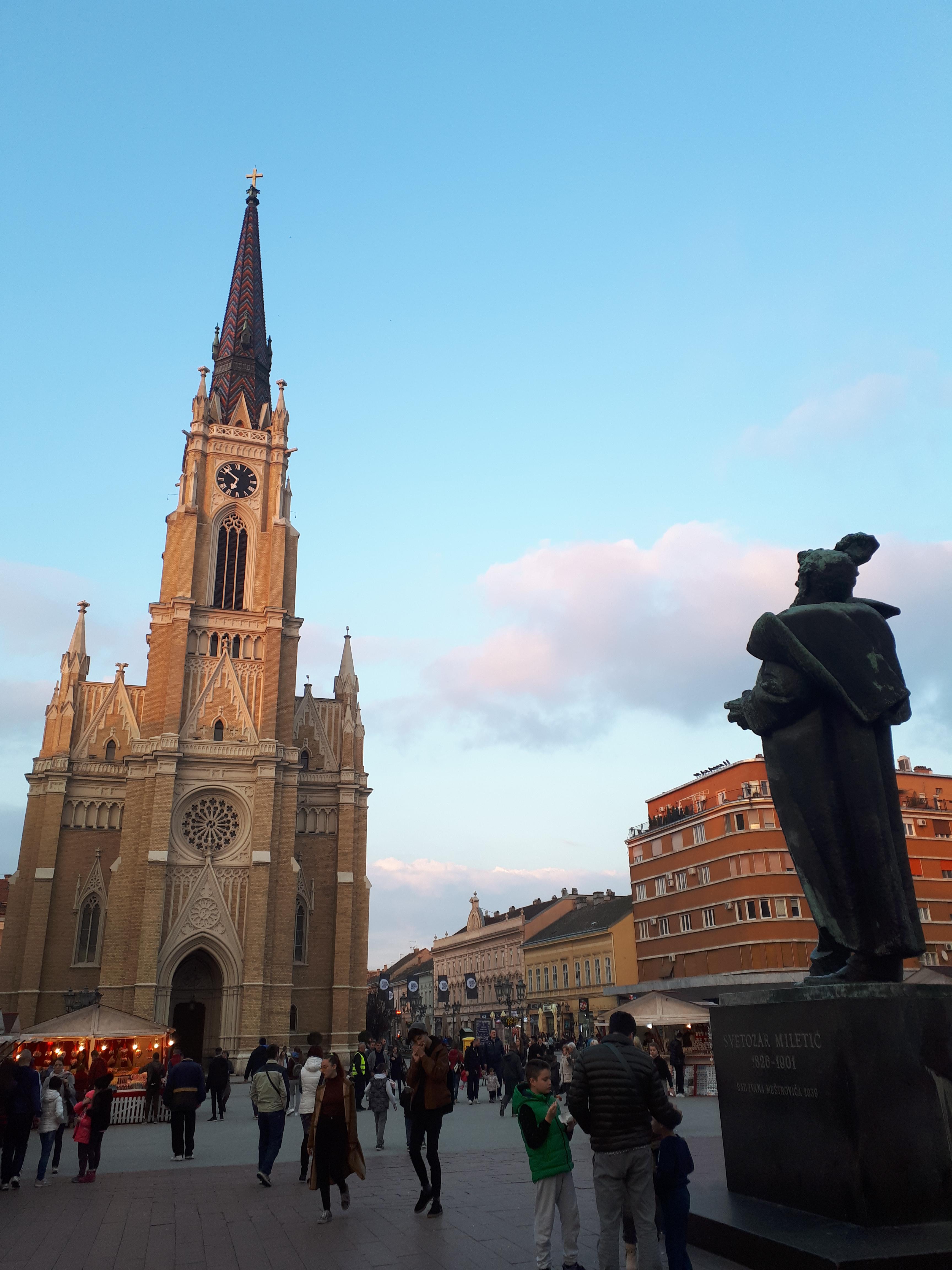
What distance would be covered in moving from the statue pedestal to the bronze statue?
0.39 m

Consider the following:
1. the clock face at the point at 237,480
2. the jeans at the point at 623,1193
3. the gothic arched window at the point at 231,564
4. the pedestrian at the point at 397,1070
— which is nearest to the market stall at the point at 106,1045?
the pedestrian at the point at 397,1070

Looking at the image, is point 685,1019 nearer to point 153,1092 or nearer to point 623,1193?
point 153,1092

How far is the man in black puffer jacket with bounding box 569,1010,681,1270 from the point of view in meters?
5.00

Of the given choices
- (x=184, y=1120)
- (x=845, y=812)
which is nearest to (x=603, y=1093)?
(x=845, y=812)

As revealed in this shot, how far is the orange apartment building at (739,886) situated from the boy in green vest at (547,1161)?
4233cm

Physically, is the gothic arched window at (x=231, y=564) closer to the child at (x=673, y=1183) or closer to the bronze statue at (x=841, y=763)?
the bronze statue at (x=841, y=763)

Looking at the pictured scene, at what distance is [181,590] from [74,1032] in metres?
26.7

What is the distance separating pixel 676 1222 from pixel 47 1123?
31.0ft

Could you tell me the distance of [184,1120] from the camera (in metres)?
13.0

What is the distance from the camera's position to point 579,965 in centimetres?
6519

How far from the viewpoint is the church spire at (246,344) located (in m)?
54.2

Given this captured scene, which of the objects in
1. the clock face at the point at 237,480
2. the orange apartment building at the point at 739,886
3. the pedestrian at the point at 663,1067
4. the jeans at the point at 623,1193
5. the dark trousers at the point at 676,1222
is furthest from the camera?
the clock face at the point at 237,480

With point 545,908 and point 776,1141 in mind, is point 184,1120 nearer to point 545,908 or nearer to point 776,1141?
point 776,1141

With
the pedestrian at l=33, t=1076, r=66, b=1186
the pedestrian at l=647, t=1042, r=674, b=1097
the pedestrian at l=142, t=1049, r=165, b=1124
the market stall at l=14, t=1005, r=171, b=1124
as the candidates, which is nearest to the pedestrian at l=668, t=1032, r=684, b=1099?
the pedestrian at l=647, t=1042, r=674, b=1097
